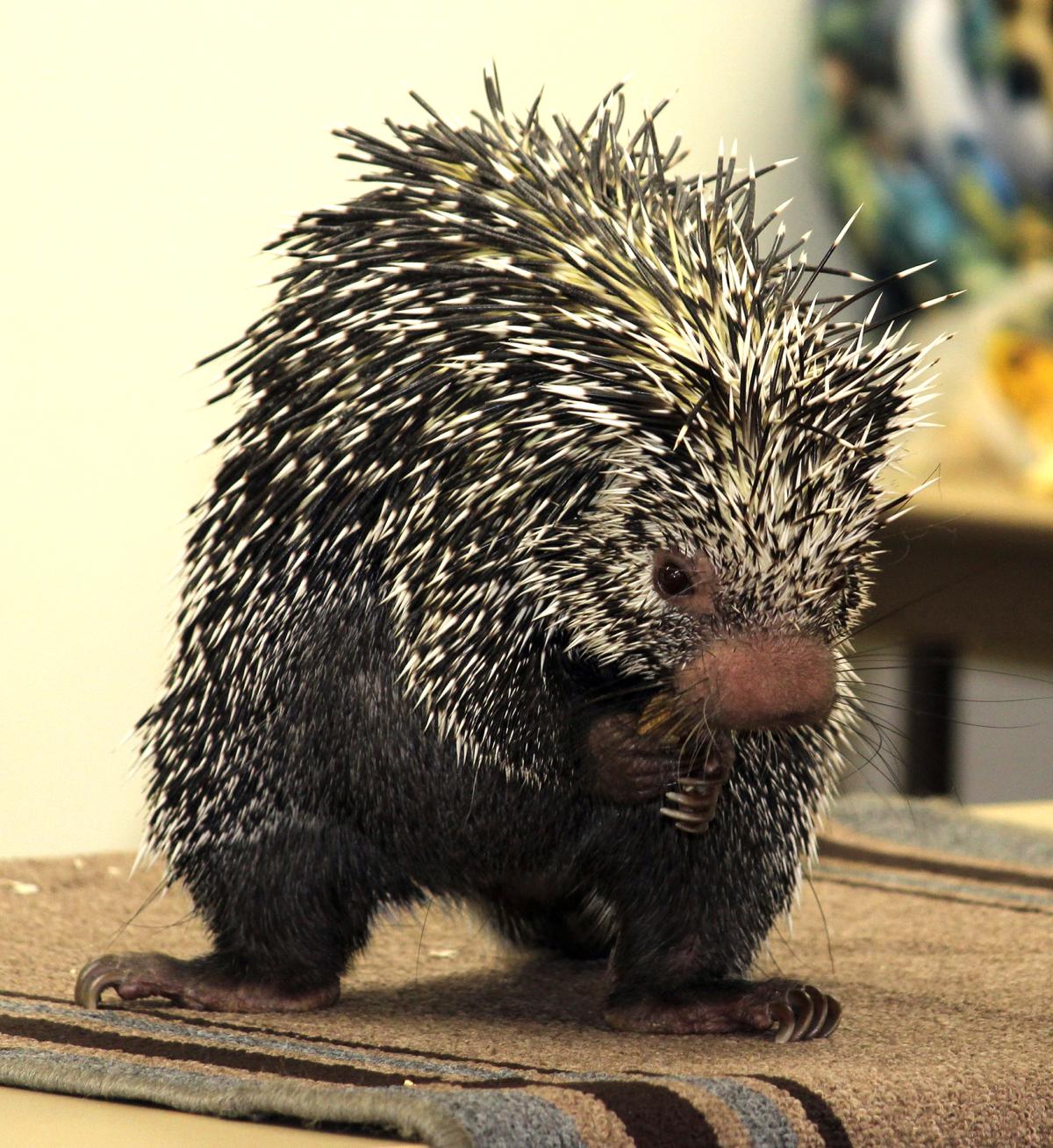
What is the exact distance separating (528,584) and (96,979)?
43 centimetres

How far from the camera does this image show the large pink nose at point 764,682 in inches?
44.4

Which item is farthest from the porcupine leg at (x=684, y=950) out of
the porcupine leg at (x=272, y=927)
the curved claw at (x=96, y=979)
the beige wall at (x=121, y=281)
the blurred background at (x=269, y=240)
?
the beige wall at (x=121, y=281)

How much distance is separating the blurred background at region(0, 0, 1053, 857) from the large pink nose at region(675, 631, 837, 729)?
4.81 ft

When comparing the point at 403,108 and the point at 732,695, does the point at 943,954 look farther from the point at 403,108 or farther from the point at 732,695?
the point at 403,108

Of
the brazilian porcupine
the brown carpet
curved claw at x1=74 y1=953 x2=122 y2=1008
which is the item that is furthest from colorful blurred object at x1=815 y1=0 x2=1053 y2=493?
curved claw at x1=74 y1=953 x2=122 y2=1008

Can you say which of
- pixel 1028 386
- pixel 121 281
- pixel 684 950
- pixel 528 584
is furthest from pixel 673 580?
pixel 1028 386

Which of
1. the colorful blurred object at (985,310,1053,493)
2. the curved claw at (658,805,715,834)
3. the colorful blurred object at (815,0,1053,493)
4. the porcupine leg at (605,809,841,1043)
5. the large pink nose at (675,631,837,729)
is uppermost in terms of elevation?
the colorful blurred object at (815,0,1053,493)

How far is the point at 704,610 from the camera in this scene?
1.17 m

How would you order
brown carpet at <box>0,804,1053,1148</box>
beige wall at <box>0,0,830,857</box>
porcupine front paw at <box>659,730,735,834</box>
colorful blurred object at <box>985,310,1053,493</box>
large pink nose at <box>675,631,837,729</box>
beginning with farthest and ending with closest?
colorful blurred object at <box>985,310,1053,493</box>, beige wall at <box>0,0,830,857</box>, porcupine front paw at <box>659,730,735,834</box>, large pink nose at <box>675,631,837,729</box>, brown carpet at <box>0,804,1053,1148</box>

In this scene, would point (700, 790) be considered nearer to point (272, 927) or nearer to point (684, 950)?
point (684, 950)

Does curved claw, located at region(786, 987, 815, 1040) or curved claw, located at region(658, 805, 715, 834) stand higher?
curved claw, located at region(658, 805, 715, 834)

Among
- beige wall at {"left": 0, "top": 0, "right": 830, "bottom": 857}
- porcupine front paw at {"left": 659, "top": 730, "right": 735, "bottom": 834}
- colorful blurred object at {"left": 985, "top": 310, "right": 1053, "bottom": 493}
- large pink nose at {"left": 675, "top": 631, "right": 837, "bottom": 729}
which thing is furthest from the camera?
colorful blurred object at {"left": 985, "top": 310, "right": 1053, "bottom": 493}

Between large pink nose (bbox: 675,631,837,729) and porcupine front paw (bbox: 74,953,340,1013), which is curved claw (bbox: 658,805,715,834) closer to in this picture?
large pink nose (bbox: 675,631,837,729)

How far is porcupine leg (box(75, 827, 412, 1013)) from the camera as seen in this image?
1.30 m
